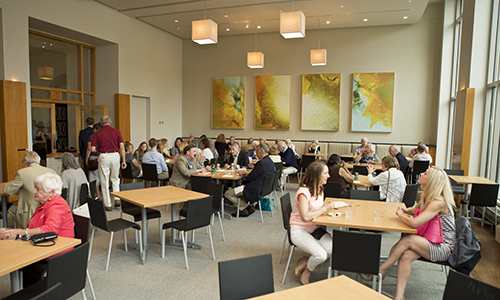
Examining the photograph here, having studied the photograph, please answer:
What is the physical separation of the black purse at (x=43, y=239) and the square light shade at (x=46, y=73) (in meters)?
8.11

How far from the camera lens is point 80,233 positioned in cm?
323

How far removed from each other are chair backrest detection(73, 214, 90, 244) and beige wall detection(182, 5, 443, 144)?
10.3m

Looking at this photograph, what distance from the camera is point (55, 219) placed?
9.89 ft

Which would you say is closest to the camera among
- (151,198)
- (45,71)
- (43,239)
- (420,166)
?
(43,239)

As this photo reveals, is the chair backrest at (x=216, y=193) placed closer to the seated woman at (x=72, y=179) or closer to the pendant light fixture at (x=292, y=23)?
the seated woman at (x=72, y=179)

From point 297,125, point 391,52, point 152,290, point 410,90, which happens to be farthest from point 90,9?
point 410,90

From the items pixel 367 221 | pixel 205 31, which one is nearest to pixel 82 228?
pixel 367 221

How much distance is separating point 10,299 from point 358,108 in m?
11.3

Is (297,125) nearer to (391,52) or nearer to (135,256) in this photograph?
(391,52)

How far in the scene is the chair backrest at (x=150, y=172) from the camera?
7.38 metres

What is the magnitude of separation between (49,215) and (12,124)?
19.3 ft

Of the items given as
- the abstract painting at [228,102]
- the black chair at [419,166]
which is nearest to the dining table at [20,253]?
the black chair at [419,166]

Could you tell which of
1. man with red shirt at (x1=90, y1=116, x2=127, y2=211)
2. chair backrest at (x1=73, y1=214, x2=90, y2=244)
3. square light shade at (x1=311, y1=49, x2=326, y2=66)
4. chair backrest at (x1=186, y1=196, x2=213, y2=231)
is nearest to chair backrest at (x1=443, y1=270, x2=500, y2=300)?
chair backrest at (x1=186, y1=196, x2=213, y2=231)

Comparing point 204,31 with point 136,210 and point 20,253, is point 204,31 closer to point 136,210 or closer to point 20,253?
point 136,210
